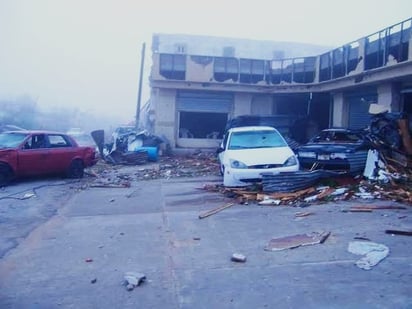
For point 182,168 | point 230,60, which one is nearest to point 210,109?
point 230,60

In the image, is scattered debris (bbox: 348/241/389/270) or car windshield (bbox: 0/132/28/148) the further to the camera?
car windshield (bbox: 0/132/28/148)

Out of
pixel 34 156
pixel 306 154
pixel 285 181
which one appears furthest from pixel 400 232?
pixel 34 156

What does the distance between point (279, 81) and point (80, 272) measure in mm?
17455

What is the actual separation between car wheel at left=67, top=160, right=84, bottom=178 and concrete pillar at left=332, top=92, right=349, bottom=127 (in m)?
11.1

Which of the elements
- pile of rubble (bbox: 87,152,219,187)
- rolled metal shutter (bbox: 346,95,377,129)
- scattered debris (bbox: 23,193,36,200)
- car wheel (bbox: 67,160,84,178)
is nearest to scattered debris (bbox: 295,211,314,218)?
pile of rubble (bbox: 87,152,219,187)

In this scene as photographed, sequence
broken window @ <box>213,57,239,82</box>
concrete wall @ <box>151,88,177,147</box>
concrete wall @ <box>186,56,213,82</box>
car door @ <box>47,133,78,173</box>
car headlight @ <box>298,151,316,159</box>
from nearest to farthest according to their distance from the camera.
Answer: car headlight @ <box>298,151,316,159</box>
car door @ <box>47,133,78,173</box>
concrete wall @ <box>186,56,213,82</box>
broken window @ <box>213,57,239,82</box>
concrete wall @ <box>151,88,177,147</box>

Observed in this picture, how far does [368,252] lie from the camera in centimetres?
480

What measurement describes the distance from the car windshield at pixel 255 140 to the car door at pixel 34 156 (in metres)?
5.52

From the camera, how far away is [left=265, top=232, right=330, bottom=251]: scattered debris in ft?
17.1

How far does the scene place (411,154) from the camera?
34.2 feet

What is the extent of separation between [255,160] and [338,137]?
4021mm

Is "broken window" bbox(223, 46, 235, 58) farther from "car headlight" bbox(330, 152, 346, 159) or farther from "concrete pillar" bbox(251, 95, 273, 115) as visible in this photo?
"car headlight" bbox(330, 152, 346, 159)

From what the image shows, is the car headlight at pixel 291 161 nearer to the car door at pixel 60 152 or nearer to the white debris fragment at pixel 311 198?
the white debris fragment at pixel 311 198

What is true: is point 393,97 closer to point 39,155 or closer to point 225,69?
point 225,69
